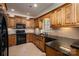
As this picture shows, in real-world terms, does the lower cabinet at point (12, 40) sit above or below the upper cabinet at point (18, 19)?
below

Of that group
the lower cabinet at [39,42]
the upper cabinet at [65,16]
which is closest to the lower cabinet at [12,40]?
the lower cabinet at [39,42]

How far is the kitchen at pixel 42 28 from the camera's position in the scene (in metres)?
1.34

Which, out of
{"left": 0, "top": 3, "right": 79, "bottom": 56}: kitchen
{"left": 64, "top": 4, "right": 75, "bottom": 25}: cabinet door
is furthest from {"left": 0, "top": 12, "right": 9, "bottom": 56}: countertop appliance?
{"left": 64, "top": 4, "right": 75, "bottom": 25}: cabinet door

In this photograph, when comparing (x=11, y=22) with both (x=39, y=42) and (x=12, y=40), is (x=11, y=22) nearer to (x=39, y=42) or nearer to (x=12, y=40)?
(x=12, y=40)

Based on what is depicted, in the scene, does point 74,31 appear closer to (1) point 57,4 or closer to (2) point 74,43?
(2) point 74,43

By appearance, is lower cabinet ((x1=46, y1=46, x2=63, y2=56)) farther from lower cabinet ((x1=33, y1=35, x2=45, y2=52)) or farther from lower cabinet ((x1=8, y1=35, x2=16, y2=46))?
lower cabinet ((x1=8, y1=35, x2=16, y2=46))

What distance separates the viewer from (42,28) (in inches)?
55.7

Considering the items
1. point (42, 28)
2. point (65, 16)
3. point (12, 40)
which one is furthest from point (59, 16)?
point (12, 40)

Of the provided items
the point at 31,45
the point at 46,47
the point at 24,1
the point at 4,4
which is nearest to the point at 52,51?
the point at 46,47

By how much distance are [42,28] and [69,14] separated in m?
0.38

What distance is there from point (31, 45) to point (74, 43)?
0.53 meters

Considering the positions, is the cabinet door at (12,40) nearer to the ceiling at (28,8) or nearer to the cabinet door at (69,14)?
the ceiling at (28,8)

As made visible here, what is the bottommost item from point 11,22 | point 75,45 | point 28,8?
point 75,45

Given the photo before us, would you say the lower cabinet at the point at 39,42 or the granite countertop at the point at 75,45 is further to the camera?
the lower cabinet at the point at 39,42
